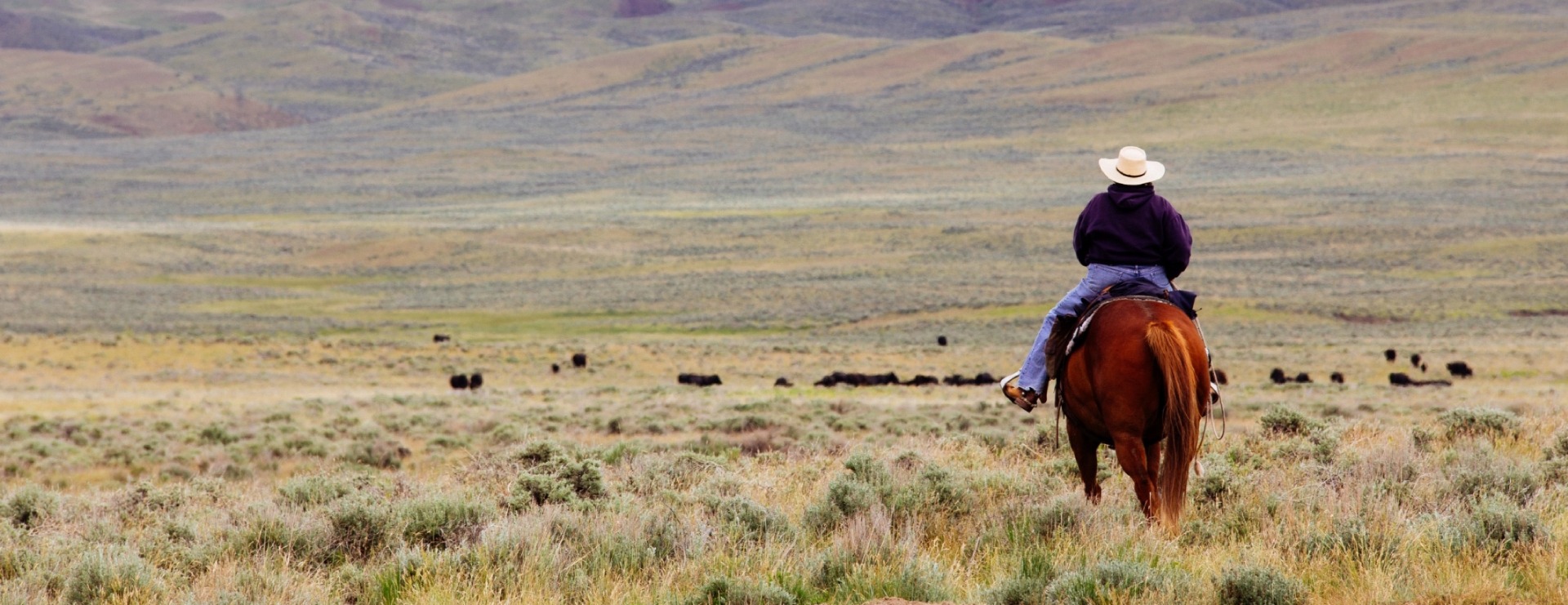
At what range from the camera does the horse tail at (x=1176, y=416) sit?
6559 millimetres

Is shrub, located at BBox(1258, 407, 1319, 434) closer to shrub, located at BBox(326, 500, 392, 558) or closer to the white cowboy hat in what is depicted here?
the white cowboy hat

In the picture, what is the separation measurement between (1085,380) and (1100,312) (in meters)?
0.35

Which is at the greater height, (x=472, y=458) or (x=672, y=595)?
(x=672, y=595)

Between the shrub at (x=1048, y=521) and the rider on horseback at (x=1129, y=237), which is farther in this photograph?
the rider on horseback at (x=1129, y=237)

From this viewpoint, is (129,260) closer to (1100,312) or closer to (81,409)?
(81,409)

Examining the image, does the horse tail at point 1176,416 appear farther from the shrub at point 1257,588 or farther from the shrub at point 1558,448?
the shrub at point 1558,448

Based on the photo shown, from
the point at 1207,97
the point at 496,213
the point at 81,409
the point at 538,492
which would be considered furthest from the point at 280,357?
the point at 1207,97

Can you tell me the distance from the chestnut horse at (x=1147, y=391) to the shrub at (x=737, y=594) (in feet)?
7.45

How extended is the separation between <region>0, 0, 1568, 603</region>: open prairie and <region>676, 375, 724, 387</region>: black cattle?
3.01 feet

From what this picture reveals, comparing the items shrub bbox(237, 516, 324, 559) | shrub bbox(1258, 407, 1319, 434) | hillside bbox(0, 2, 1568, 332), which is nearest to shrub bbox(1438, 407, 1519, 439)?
shrub bbox(1258, 407, 1319, 434)

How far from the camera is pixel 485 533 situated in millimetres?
5750

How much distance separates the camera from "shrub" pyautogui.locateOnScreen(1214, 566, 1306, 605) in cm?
461

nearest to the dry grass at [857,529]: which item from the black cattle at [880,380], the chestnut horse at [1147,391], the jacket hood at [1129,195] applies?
the chestnut horse at [1147,391]

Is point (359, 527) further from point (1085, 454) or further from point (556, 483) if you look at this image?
point (1085, 454)
